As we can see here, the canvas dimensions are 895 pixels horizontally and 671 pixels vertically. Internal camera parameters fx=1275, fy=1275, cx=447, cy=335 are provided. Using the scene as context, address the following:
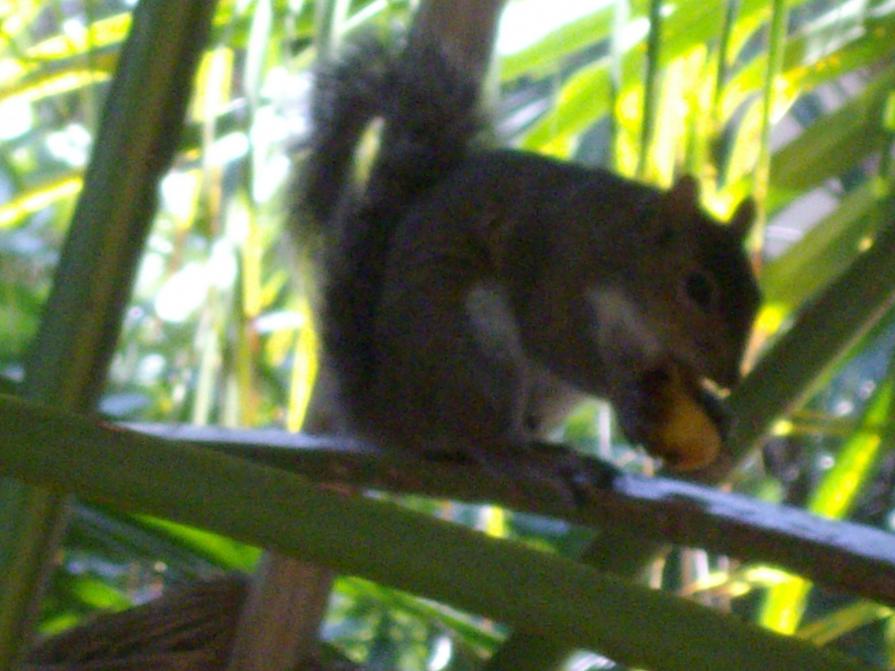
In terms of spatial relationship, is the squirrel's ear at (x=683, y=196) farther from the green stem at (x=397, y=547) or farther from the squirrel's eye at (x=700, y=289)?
the green stem at (x=397, y=547)

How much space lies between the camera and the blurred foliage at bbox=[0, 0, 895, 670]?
92cm

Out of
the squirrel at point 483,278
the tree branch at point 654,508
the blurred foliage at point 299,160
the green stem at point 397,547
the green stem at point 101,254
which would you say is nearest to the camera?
the green stem at point 397,547

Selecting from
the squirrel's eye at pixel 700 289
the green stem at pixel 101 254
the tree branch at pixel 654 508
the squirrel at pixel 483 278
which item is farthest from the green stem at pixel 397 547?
the squirrel's eye at pixel 700 289

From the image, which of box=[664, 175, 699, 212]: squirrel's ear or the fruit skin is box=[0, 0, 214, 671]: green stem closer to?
the fruit skin

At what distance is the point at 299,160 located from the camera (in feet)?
4.43

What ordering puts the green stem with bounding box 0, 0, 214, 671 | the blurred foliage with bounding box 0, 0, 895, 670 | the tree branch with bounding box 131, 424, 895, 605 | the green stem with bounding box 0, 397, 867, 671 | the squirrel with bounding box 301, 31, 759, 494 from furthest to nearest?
the squirrel with bounding box 301, 31, 759, 494
the blurred foliage with bounding box 0, 0, 895, 670
the tree branch with bounding box 131, 424, 895, 605
the green stem with bounding box 0, 0, 214, 671
the green stem with bounding box 0, 397, 867, 671

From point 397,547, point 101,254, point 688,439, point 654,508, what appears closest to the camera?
point 397,547

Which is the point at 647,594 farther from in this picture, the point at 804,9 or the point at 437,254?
the point at 804,9

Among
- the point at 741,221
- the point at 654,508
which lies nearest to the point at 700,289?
the point at 741,221

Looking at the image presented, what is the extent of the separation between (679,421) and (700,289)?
0.78 ft

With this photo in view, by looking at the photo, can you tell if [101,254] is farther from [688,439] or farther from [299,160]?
[299,160]

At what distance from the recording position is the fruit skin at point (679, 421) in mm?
1002

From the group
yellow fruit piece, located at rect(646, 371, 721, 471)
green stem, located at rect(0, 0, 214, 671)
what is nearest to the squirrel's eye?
yellow fruit piece, located at rect(646, 371, 721, 471)

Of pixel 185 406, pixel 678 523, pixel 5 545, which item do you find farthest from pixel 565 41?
pixel 5 545
